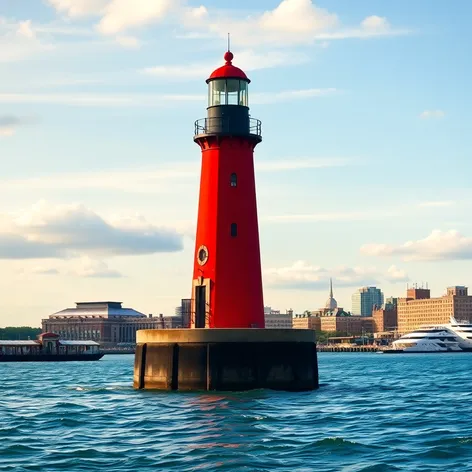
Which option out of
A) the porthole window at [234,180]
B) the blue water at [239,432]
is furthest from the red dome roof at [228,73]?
the blue water at [239,432]

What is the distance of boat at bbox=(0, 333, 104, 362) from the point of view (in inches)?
5645

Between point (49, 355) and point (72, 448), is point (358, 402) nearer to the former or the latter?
point (72, 448)

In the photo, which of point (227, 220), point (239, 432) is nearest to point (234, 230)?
point (227, 220)

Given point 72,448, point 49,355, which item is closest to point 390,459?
point 72,448

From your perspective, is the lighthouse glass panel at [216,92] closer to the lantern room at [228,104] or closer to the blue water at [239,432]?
the lantern room at [228,104]

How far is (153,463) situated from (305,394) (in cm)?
1842

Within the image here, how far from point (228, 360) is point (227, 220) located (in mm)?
6962

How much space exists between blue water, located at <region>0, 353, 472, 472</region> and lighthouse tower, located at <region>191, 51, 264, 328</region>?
195 inches

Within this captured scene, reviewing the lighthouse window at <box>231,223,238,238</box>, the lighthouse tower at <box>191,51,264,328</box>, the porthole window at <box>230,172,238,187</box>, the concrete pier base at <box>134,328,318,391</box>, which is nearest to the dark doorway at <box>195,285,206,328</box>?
the lighthouse tower at <box>191,51,264,328</box>

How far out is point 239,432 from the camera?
30.6 m

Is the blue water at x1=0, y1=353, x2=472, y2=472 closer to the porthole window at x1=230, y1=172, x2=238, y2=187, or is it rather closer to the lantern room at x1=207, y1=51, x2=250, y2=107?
the porthole window at x1=230, y1=172, x2=238, y2=187

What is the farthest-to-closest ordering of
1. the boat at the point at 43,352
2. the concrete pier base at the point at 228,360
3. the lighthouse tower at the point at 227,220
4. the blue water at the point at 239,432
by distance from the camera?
the boat at the point at 43,352 → the lighthouse tower at the point at 227,220 → the concrete pier base at the point at 228,360 → the blue water at the point at 239,432

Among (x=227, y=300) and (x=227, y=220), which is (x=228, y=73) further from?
(x=227, y=300)

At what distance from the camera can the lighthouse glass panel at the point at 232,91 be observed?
48094mm
